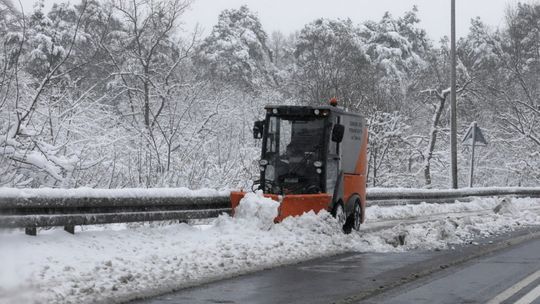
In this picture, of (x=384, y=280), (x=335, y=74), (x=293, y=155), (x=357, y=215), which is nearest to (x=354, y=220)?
(x=357, y=215)

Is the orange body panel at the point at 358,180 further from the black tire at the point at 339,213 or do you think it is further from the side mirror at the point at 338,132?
the side mirror at the point at 338,132

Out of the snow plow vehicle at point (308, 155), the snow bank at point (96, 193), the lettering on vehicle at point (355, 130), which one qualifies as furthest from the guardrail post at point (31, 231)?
the lettering on vehicle at point (355, 130)

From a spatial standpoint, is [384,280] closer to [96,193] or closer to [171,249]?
[171,249]

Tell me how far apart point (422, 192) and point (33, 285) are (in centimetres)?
1691

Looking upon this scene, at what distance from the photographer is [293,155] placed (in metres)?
13.1

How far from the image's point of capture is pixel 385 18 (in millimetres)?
60438

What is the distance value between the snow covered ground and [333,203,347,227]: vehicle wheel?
41 cm

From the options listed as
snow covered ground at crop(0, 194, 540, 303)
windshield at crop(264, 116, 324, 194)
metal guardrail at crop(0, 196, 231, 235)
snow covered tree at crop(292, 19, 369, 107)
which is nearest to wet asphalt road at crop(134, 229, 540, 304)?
snow covered ground at crop(0, 194, 540, 303)

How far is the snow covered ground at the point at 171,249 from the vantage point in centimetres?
691

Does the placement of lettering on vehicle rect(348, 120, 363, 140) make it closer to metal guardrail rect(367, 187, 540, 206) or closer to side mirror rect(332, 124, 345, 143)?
side mirror rect(332, 124, 345, 143)

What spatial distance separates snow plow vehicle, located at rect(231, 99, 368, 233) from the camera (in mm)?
12797

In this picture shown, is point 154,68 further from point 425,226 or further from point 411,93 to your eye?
point 411,93

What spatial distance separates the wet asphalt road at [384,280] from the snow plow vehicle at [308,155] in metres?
2.15

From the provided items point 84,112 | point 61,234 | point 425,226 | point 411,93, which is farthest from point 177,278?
point 411,93
